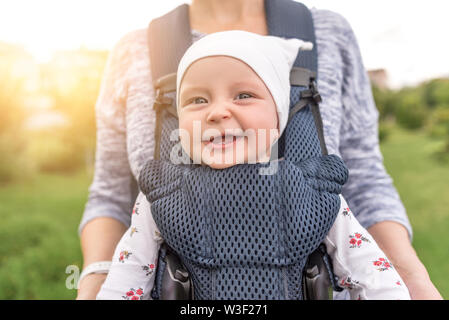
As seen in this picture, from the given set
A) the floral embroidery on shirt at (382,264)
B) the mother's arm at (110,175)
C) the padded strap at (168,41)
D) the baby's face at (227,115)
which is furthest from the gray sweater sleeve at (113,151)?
the floral embroidery on shirt at (382,264)

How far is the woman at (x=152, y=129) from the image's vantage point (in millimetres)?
1367

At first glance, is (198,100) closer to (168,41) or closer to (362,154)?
(168,41)

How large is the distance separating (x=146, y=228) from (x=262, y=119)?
485mm

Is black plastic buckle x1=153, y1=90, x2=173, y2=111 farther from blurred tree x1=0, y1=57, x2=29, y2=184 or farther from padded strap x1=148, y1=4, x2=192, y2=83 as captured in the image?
blurred tree x1=0, y1=57, x2=29, y2=184

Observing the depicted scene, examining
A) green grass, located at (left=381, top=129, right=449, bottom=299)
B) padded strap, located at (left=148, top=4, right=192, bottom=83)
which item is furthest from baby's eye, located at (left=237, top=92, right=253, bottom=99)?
green grass, located at (left=381, top=129, right=449, bottom=299)

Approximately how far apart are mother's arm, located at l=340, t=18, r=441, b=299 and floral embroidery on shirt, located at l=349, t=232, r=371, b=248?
0.33 meters

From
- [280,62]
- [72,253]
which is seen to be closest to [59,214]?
[72,253]

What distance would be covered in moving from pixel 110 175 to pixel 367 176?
104 cm

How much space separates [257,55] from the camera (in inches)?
41.9

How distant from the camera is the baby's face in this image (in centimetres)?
101

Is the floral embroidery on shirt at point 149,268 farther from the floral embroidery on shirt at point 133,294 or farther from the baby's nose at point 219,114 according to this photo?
the baby's nose at point 219,114

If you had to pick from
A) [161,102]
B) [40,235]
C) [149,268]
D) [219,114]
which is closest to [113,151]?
[161,102]

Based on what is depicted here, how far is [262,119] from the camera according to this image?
103 cm

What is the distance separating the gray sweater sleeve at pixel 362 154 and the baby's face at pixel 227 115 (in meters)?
0.54
